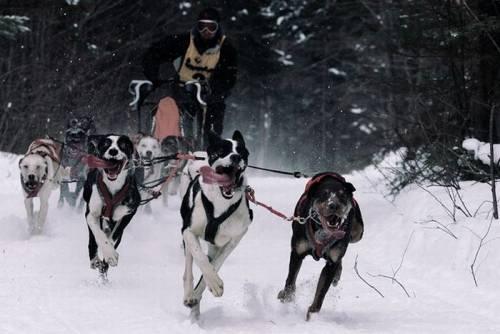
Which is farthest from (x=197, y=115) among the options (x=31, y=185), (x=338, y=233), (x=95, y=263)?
(x=338, y=233)

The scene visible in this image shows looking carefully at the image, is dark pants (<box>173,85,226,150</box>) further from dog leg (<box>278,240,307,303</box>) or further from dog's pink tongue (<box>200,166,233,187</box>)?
dog's pink tongue (<box>200,166,233,187</box>)

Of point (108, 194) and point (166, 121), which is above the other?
point (166, 121)

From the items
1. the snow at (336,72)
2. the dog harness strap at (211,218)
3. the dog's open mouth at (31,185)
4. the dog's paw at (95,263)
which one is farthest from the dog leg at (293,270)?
the snow at (336,72)

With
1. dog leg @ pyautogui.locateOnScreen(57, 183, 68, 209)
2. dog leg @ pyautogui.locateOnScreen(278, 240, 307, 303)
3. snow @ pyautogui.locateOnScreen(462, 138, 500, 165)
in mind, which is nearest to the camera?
A: dog leg @ pyautogui.locateOnScreen(278, 240, 307, 303)

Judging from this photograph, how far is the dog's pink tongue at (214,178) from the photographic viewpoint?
530 centimetres

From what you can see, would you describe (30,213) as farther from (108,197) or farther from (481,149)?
(481,149)

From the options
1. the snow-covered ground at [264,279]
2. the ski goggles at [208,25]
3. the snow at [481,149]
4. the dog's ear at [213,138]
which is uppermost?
the ski goggles at [208,25]

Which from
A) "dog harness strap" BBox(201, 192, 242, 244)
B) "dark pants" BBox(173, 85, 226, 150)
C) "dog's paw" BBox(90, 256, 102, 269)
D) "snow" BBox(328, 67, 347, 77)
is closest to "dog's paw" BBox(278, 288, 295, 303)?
"dog harness strap" BBox(201, 192, 242, 244)

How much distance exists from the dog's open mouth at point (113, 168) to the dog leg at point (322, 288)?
181 cm

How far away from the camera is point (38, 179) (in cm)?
880

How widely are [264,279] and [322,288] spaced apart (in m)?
1.58

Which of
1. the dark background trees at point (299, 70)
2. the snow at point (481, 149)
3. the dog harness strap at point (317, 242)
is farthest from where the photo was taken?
the dark background trees at point (299, 70)

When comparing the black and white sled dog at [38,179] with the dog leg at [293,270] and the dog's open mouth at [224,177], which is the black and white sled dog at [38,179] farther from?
the dog's open mouth at [224,177]

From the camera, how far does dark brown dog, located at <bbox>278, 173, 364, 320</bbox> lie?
5336mm
